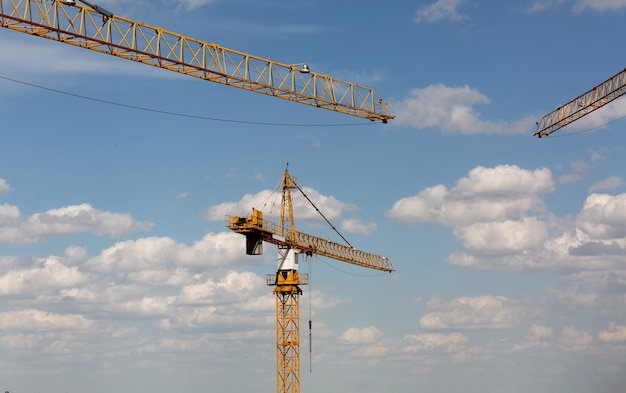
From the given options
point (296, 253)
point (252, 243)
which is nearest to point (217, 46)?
point (252, 243)

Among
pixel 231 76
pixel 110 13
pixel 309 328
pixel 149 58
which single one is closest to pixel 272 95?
pixel 231 76

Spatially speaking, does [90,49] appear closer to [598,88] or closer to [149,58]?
[149,58]

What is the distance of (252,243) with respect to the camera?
161 meters

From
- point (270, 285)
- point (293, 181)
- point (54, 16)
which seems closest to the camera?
point (54, 16)

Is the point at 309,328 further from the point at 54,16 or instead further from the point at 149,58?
the point at 54,16

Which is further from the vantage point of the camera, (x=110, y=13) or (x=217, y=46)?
(x=217, y=46)

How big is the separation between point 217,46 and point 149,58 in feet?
39.2

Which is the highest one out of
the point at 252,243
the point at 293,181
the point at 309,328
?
the point at 293,181

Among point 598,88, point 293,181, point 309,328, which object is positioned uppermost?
point 598,88

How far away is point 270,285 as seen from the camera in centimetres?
17150

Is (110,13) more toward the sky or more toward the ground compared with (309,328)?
more toward the sky

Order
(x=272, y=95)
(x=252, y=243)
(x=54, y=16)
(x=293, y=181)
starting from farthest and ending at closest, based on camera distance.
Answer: (x=293, y=181)
(x=252, y=243)
(x=272, y=95)
(x=54, y=16)

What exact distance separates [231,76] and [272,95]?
10.2 metres

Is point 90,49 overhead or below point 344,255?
overhead
